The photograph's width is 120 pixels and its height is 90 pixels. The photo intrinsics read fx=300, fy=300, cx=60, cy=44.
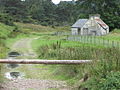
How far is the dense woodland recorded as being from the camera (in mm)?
65444

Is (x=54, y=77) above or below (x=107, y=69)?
below

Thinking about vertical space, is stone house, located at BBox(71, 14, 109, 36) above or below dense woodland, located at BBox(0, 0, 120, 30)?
below

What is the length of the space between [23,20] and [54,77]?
7038cm

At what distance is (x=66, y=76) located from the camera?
1323cm

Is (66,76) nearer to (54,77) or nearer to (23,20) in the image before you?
(54,77)

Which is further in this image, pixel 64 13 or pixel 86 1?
pixel 64 13

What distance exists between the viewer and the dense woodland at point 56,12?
2577 inches

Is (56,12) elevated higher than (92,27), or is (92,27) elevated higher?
(56,12)

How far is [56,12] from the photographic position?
3920 inches

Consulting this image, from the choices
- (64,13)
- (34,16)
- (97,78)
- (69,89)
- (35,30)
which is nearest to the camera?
(97,78)

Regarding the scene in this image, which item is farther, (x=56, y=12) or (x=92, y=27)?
(x=56, y=12)


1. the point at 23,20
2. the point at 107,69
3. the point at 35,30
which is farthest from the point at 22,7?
the point at 107,69

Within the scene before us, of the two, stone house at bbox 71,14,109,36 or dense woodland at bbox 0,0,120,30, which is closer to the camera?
stone house at bbox 71,14,109,36

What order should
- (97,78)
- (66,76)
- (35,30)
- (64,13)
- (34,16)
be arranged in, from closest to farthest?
(97,78), (66,76), (35,30), (34,16), (64,13)
